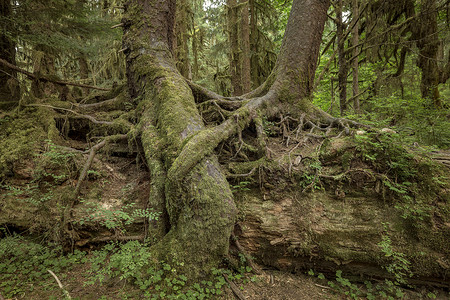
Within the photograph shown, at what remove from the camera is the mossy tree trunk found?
2535 mm

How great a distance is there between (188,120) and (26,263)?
2784 mm

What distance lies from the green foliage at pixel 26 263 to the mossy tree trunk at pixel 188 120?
3.97 ft

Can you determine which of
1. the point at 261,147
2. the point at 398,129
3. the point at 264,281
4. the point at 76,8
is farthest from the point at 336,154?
the point at 76,8

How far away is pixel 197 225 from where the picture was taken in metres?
2.50

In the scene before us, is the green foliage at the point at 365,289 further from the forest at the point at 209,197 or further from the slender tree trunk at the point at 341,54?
the slender tree trunk at the point at 341,54

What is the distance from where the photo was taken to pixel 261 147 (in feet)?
11.3

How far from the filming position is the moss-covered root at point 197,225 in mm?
2469

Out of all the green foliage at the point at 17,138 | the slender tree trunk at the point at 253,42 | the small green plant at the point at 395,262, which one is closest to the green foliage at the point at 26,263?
the green foliage at the point at 17,138

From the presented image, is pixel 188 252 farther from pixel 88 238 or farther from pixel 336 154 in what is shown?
pixel 336 154

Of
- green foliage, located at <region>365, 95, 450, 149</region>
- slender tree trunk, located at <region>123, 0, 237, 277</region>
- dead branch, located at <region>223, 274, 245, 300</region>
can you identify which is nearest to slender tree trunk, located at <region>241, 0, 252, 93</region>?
slender tree trunk, located at <region>123, 0, 237, 277</region>

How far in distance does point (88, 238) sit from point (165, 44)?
3930 millimetres

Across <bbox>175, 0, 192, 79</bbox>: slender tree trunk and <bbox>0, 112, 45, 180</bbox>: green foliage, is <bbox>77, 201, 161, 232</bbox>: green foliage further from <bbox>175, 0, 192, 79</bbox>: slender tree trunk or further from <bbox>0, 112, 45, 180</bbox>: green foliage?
<bbox>175, 0, 192, 79</bbox>: slender tree trunk

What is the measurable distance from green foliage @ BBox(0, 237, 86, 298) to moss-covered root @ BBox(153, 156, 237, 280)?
1261 mm

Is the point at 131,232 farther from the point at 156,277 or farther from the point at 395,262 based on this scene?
the point at 395,262
